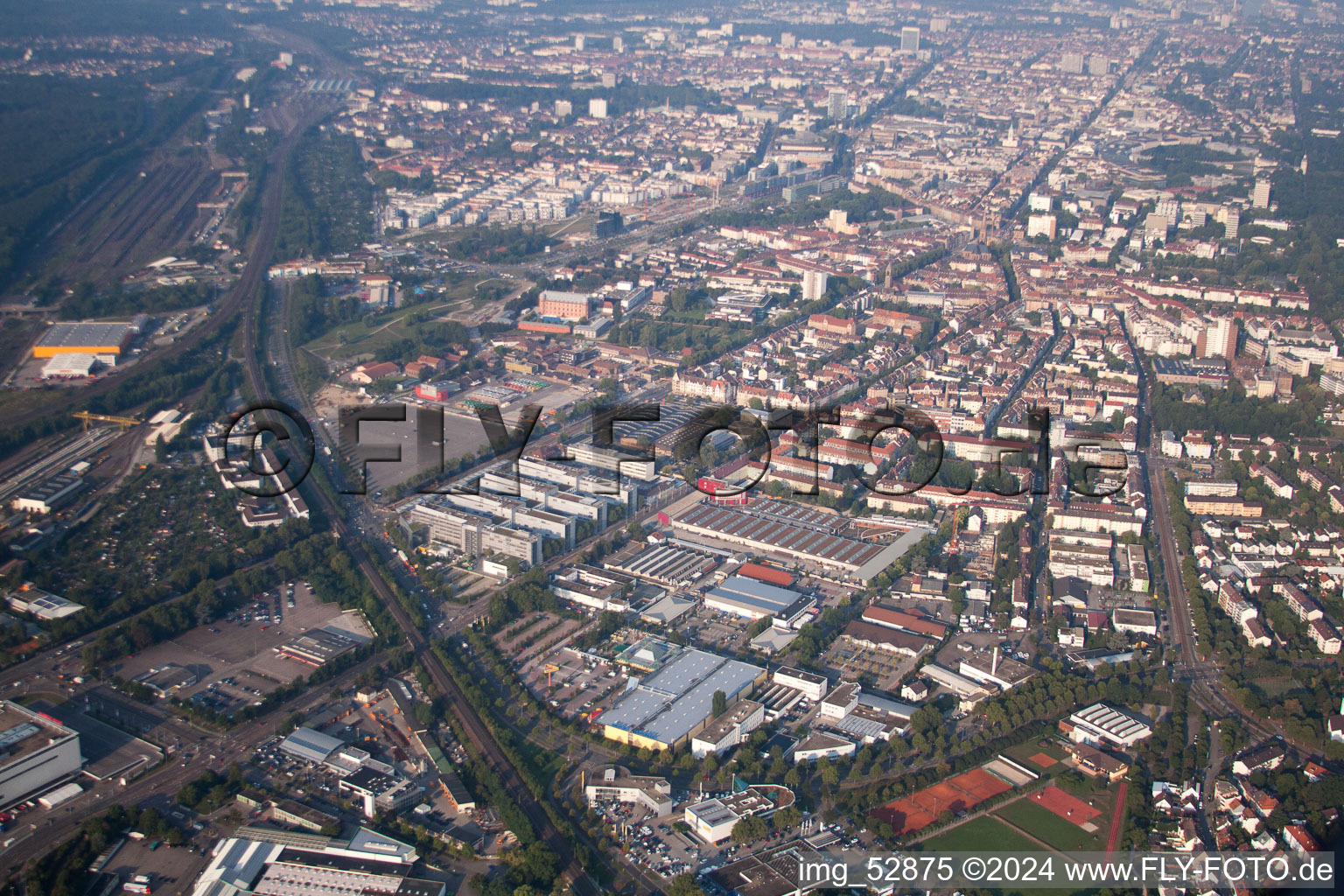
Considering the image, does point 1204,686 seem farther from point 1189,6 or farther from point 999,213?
point 1189,6

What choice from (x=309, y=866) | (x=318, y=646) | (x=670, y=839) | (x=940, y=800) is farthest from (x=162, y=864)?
(x=940, y=800)

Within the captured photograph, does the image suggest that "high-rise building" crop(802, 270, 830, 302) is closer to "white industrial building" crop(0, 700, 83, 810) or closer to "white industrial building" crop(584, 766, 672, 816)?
"white industrial building" crop(584, 766, 672, 816)

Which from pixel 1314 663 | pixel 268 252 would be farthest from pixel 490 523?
pixel 268 252

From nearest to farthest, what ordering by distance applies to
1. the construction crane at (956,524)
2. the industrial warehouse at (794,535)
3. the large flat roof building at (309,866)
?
the large flat roof building at (309,866) → the industrial warehouse at (794,535) → the construction crane at (956,524)

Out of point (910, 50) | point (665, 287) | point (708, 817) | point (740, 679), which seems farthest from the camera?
point (910, 50)

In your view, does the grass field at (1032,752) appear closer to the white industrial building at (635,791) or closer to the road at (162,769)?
the white industrial building at (635,791)

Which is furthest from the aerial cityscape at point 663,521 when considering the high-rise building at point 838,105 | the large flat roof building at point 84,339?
the high-rise building at point 838,105

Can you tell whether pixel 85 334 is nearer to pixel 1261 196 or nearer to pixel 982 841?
pixel 982 841
